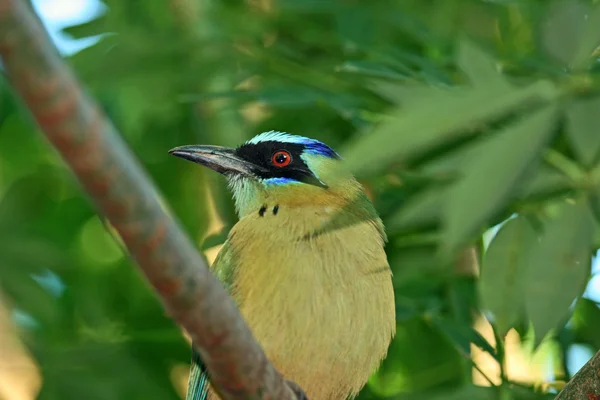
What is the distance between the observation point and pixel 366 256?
425cm

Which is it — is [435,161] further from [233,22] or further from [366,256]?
[233,22]

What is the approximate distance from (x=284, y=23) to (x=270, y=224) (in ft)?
7.55

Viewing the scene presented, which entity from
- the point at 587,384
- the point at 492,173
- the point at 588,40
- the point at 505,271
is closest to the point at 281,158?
the point at 505,271

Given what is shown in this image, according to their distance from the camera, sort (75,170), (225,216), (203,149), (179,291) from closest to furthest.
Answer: (75,170) → (179,291) → (203,149) → (225,216)

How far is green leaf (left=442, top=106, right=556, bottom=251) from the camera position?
6.64ft

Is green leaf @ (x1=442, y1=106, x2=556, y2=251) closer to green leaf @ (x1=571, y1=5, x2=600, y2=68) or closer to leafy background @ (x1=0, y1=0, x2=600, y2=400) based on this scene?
green leaf @ (x1=571, y1=5, x2=600, y2=68)

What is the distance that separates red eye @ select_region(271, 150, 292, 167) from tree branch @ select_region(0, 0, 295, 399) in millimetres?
2251

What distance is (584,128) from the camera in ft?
7.69

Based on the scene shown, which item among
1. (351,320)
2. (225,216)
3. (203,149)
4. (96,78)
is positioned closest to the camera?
(351,320)

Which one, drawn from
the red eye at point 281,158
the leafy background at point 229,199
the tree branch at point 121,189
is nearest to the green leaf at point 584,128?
the leafy background at point 229,199

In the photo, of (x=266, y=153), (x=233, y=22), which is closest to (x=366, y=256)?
(x=266, y=153)

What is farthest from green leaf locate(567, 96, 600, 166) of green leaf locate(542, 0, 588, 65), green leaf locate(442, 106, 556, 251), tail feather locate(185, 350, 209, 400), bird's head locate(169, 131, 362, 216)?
tail feather locate(185, 350, 209, 400)

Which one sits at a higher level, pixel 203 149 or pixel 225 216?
pixel 203 149

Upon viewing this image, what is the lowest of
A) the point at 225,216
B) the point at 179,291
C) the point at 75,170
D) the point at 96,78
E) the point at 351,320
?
the point at 225,216
